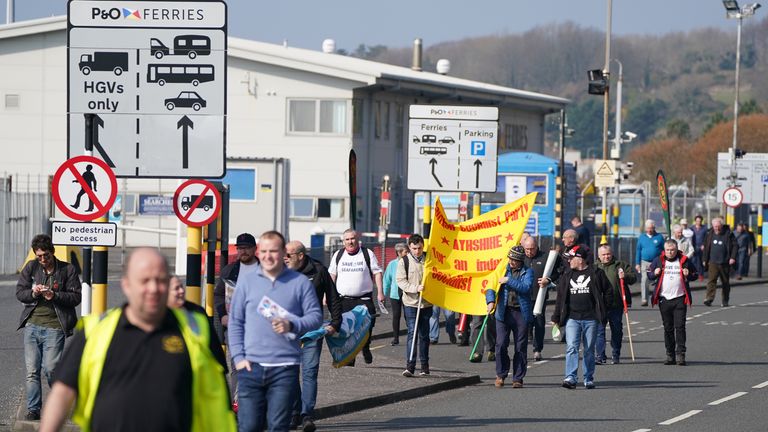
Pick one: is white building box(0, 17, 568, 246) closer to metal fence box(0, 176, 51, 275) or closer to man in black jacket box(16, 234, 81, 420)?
metal fence box(0, 176, 51, 275)

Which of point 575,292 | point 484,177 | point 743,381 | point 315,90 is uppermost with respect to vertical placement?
point 315,90

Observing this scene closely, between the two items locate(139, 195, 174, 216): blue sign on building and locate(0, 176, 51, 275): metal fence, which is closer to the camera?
locate(0, 176, 51, 275): metal fence

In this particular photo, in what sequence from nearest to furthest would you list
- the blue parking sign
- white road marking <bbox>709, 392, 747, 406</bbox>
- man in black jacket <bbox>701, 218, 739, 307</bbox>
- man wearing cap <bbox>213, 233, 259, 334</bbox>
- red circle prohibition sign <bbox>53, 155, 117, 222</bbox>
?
red circle prohibition sign <bbox>53, 155, 117, 222</bbox>
man wearing cap <bbox>213, 233, 259, 334</bbox>
white road marking <bbox>709, 392, 747, 406</bbox>
the blue parking sign
man in black jacket <bbox>701, 218, 739, 307</bbox>

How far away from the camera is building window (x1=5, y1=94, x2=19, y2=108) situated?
47875 mm

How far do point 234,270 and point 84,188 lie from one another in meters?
1.43

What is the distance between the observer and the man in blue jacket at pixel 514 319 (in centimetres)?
1597

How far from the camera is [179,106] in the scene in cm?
1212

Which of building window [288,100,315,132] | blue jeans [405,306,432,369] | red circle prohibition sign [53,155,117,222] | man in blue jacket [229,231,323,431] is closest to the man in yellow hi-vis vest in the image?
man in blue jacket [229,231,323,431]

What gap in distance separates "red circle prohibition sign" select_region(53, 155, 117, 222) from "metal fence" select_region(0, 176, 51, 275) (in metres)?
23.1

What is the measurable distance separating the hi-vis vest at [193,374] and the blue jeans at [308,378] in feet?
21.2

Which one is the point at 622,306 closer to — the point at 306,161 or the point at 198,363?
the point at 198,363

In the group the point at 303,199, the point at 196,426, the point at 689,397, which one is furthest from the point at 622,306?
the point at 303,199

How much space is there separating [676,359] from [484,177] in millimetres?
3701

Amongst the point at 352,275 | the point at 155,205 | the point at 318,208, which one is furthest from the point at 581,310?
the point at 318,208
